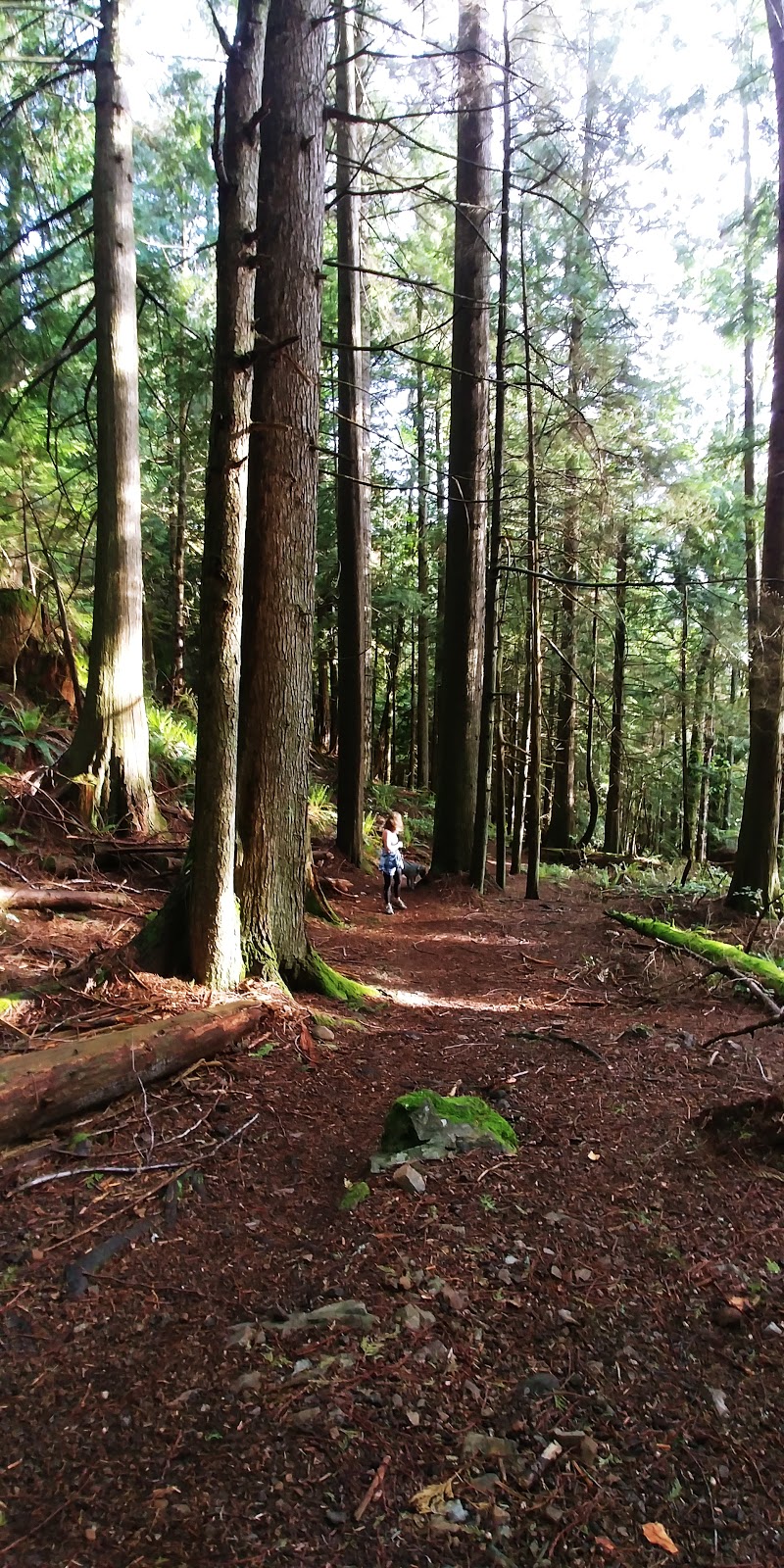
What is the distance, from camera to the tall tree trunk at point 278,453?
5223 mm

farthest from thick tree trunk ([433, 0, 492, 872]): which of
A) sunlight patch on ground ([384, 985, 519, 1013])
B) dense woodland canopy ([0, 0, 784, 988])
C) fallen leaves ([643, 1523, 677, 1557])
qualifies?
fallen leaves ([643, 1523, 677, 1557])

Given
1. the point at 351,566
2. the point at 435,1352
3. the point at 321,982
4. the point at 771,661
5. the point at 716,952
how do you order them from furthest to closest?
1. the point at 351,566
2. the point at 771,661
3. the point at 716,952
4. the point at 321,982
5. the point at 435,1352

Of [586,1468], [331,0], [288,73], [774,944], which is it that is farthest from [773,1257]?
[331,0]

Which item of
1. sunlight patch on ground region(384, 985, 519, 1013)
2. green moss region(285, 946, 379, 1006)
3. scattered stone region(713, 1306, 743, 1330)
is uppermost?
green moss region(285, 946, 379, 1006)

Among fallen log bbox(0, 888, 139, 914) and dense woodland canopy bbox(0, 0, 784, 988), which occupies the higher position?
dense woodland canopy bbox(0, 0, 784, 988)

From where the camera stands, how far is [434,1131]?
11.9ft

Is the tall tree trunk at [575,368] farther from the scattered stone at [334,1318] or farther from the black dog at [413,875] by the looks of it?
the scattered stone at [334,1318]

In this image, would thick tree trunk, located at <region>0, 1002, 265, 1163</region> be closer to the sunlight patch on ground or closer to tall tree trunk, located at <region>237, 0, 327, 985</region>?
tall tree trunk, located at <region>237, 0, 327, 985</region>

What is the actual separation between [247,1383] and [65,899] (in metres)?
4.73

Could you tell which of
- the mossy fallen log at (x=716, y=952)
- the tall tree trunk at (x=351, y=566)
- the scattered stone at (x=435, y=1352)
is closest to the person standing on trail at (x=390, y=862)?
the tall tree trunk at (x=351, y=566)

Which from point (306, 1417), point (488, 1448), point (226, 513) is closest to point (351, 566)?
point (226, 513)

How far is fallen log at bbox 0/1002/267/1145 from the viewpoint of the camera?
133 inches

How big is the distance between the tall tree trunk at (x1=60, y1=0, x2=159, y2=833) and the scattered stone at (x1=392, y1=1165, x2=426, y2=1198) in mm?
5490

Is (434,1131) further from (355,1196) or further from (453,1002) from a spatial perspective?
(453,1002)
